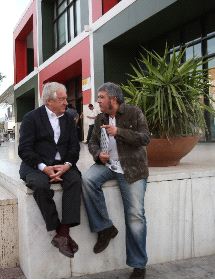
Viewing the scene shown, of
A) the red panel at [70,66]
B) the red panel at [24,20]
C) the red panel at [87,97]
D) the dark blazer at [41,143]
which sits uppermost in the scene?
the red panel at [24,20]

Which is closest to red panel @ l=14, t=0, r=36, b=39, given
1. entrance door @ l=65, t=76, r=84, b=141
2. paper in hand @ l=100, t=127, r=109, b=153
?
entrance door @ l=65, t=76, r=84, b=141

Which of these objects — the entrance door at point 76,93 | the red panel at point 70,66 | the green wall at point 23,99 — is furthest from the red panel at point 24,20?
the entrance door at point 76,93

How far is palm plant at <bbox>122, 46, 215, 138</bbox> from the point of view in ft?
15.2

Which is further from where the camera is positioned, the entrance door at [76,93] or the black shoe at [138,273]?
the entrance door at [76,93]

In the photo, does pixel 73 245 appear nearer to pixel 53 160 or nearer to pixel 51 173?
pixel 51 173

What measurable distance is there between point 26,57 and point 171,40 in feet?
55.7

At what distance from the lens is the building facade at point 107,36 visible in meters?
11.1

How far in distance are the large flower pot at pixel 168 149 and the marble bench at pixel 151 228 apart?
2.15 ft

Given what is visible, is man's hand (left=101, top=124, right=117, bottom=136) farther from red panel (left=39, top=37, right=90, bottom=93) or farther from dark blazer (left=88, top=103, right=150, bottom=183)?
red panel (left=39, top=37, right=90, bottom=93)

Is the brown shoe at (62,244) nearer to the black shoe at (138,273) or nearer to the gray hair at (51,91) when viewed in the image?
the black shoe at (138,273)

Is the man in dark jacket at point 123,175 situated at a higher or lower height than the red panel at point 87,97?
lower

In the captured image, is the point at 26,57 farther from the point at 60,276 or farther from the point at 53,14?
the point at 60,276

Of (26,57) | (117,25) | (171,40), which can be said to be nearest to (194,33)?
(171,40)

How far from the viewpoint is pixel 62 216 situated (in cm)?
343
